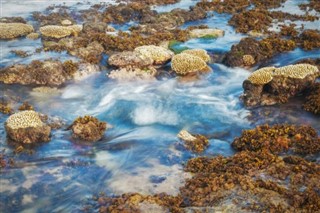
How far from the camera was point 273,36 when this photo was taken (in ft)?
81.4

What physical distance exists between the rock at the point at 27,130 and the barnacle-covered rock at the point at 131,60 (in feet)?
25.1

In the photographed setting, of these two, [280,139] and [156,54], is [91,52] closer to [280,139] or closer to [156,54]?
[156,54]

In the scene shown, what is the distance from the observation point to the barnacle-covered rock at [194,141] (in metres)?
12.5

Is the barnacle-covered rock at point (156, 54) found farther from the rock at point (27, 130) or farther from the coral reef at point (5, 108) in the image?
the rock at point (27, 130)

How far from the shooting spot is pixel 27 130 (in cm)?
1334

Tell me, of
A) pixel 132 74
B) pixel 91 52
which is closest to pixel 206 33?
pixel 132 74

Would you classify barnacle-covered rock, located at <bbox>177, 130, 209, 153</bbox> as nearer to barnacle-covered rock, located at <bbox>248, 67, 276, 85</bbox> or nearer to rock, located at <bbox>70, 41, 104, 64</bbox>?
barnacle-covered rock, located at <bbox>248, 67, 276, 85</bbox>

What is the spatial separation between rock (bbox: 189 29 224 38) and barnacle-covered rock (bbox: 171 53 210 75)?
631cm

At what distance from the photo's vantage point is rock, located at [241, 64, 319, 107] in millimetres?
16078

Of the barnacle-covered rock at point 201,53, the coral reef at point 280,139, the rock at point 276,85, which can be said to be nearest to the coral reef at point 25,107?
the coral reef at point 280,139

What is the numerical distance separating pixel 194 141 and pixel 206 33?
15.2 m

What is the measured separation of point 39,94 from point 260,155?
442 inches

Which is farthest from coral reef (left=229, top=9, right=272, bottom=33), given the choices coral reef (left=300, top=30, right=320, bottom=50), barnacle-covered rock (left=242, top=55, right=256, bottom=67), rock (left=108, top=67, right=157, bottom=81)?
rock (left=108, top=67, right=157, bottom=81)

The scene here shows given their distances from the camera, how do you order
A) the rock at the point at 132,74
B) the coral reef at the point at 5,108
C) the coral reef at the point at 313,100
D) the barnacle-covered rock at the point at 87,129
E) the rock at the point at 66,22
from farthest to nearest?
the rock at the point at 66,22, the rock at the point at 132,74, the coral reef at the point at 5,108, the coral reef at the point at 313,100, the barnacle-covered rock at the point at 87,129
